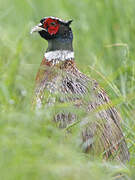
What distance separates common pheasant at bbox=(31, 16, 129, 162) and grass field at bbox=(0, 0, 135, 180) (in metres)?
0.11

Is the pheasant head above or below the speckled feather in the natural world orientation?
above

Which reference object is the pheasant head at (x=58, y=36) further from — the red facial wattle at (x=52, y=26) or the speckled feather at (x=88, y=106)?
the speckled feather at (x=88, y=106)

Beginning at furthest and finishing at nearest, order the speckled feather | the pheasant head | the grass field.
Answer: the pheasant head → the speckled feather → the grass field

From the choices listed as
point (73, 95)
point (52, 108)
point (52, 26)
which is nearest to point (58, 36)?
point (52, 26)

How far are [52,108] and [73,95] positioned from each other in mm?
603

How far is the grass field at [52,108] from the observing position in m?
2.84

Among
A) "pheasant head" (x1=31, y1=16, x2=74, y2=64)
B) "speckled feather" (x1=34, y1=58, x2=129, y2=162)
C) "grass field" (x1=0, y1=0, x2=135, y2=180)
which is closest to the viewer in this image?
"grass field" (x1=0, y1=0, x2=135, y2=180)

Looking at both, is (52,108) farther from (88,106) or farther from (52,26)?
(52,26)

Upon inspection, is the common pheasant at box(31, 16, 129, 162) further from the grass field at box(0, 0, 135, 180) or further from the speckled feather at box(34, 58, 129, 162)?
the grass field at box(0, 0, 135, 180)

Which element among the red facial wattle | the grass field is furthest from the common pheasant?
the grass field

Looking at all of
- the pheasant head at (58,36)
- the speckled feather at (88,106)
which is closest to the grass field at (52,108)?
the speckled feather at (88,106)

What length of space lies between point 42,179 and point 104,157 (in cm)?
125

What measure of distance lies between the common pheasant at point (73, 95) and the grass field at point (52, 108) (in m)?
0.11

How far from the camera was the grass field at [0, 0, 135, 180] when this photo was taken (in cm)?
284
